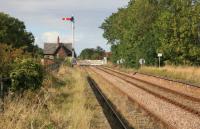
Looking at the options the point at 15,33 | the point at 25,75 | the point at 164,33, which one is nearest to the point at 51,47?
the point at 15,33

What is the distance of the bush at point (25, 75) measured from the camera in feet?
55.5

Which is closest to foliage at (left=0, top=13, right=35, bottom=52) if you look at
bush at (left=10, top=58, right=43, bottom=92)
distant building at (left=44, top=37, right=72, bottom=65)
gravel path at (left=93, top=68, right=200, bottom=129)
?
gravel path at (left=93, top=68, right=200, bottom=129)

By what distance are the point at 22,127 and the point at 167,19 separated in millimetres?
53952

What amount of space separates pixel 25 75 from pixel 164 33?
48774 mm

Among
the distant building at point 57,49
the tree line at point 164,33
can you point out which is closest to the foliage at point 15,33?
the tree line at point 164,33

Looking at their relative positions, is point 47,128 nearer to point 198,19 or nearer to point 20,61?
point 20,61

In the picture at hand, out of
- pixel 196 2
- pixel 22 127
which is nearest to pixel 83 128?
pixel 22 127

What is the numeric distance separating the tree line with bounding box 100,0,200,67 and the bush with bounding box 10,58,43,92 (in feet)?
151

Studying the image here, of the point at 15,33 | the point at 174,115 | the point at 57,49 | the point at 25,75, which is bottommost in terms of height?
the point at 174,115

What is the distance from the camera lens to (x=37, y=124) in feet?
42.2

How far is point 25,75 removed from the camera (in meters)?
17.9

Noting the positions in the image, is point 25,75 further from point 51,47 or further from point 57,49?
point 51,47

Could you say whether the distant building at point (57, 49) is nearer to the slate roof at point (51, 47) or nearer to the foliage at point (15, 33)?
the slate roof at point (51, 47)

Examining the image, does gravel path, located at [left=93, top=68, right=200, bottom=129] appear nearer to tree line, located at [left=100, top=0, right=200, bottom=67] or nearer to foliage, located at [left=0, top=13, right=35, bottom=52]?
tree line, located at [left=100, top=0, right=200, bottom=67]
